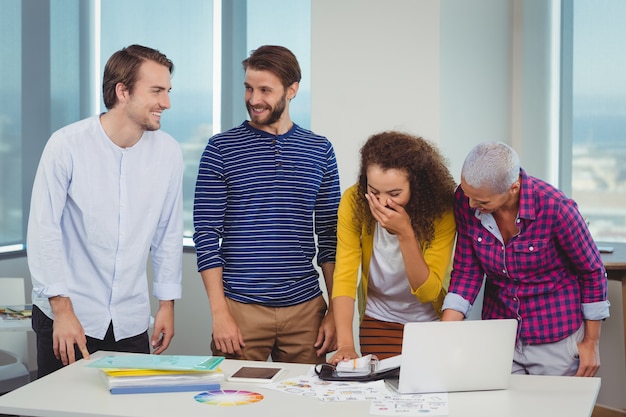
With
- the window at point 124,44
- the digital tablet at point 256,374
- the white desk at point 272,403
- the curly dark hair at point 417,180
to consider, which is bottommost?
the white desk at point 272,403

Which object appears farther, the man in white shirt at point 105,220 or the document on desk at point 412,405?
the man in white shirt at point 105,220

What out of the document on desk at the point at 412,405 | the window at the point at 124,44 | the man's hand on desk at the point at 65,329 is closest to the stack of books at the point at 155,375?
the man's hand on desk at the point at 65,329

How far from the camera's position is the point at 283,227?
113 inches

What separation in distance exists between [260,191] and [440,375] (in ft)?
3.13

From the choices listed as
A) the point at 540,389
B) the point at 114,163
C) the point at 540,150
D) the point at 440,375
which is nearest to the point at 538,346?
the point at 540,389

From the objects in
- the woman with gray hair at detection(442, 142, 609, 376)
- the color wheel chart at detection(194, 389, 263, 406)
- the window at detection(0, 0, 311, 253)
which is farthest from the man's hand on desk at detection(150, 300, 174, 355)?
the window at detection(0, 0, 311, 253)

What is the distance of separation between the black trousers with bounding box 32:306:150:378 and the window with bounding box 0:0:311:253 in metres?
2.60

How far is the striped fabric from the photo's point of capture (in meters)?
2.79

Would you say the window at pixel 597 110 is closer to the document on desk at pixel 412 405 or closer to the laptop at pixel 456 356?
the laptop at pixel 456 356

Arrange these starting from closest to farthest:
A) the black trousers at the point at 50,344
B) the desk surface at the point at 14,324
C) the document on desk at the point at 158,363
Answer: the document on desk at the point at 158,363
the black trousers at the point at 50,344
the desk surface at the point at 14,324

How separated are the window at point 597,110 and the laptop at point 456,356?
8.03 feet

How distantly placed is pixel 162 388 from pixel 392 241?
0.94m

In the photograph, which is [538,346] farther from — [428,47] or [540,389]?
[428,47]

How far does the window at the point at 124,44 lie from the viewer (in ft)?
17.1
